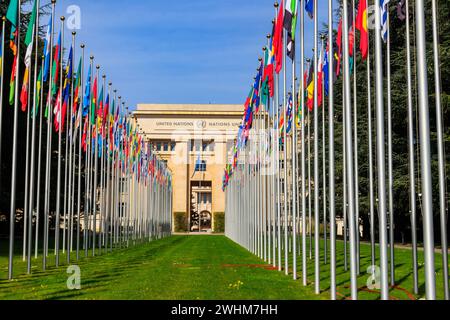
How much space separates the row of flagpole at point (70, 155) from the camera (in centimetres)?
1961

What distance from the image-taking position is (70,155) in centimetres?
2614

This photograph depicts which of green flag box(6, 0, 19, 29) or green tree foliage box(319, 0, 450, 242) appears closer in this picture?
green flag box(6, 0, 19, 29)

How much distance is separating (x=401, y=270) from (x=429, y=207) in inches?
447

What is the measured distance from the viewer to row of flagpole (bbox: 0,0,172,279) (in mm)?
19609

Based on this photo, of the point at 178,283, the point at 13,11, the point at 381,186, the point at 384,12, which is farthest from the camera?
the point at 13,11

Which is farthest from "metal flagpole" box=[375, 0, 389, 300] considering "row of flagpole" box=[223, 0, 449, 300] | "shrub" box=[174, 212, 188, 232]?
"shrub" box=[174, 212, 188, 232]

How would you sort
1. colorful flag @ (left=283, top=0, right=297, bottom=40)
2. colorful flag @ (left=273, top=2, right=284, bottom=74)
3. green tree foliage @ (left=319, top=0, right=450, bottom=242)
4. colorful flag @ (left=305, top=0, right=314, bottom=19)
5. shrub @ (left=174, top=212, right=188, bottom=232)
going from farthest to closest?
1. shrub @ (left=174, top=212, right=188, bottom=232)
2. green tree foliage @ (left=319, top=0, right=450, bottom=242)
3. colorful flag @ (left=273, top=2, right=284, bottom=74)
4. colorful flag @ (left=283, top=0, right=297, bottom=40)
5. colorful flag @ (left=305, top=0, right=314, bottom=19)

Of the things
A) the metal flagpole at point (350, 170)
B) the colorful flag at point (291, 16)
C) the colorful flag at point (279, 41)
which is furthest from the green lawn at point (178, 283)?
the colorful flag at point (291, 16)

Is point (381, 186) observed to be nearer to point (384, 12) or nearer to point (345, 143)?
point (345, 143)

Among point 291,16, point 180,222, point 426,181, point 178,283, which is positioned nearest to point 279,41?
point 291,16

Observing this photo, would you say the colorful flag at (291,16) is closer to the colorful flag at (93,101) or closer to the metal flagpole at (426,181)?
the metal flagpole at (426,181)

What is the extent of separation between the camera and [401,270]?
64.7ft

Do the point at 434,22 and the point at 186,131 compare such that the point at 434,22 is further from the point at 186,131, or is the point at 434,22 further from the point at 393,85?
the point at 186,131

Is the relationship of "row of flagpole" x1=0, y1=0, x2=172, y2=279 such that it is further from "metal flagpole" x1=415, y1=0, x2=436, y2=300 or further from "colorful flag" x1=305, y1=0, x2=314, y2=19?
"metal flagpole" x1=415, y1=0, x2=436, y2=300
